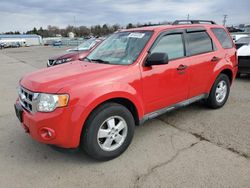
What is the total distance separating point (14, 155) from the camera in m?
3.38

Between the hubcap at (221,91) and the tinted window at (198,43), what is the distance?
2.77ft

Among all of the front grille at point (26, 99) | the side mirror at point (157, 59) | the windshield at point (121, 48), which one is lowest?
the front grille at point (26, 99)

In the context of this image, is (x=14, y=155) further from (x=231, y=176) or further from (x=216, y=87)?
(x=216, y=87)

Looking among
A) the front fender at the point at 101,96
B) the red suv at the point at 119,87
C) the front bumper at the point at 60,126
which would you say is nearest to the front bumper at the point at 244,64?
the red suv at the point at 119,87

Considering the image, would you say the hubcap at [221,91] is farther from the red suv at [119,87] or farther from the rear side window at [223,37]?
the rear side window at [223,37]

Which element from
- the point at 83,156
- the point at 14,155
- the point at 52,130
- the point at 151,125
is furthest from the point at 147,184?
the point at 14,155

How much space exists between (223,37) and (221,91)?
1151 mm

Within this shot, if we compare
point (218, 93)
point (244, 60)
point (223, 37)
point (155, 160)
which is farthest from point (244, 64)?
point (155, 160)

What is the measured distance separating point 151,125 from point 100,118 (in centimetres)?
160

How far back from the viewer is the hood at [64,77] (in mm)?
2791

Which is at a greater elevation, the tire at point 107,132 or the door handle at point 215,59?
the door handle at point 215,59

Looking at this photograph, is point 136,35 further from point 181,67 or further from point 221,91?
point 221,91

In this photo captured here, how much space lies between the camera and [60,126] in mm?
2689

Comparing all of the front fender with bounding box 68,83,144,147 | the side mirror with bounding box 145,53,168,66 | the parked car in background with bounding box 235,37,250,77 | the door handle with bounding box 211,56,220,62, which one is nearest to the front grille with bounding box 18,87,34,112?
the front fender with bounding box 68,83,144,147
